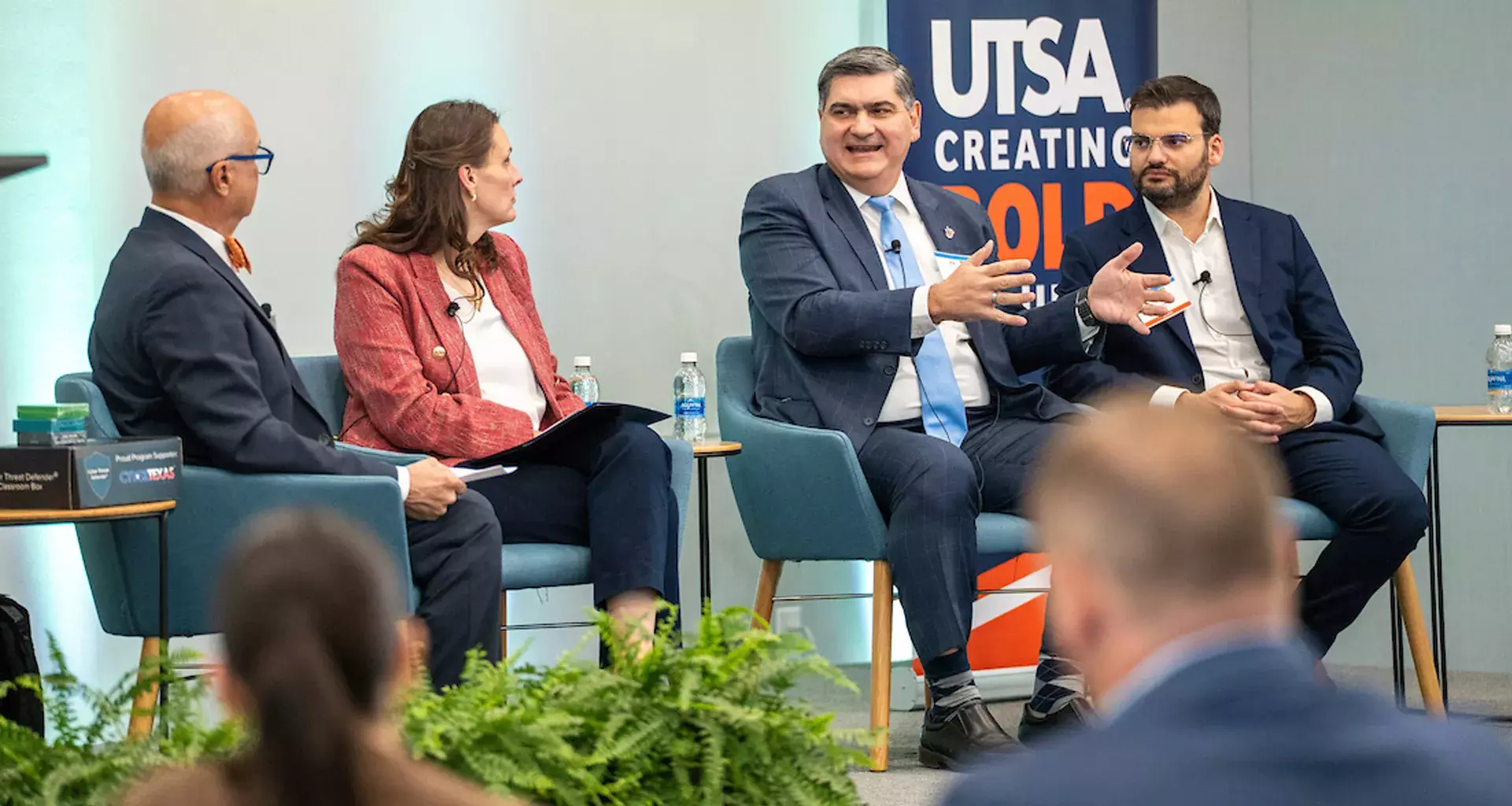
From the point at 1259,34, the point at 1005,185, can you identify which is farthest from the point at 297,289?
the point at 1259,34

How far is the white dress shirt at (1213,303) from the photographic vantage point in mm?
4195

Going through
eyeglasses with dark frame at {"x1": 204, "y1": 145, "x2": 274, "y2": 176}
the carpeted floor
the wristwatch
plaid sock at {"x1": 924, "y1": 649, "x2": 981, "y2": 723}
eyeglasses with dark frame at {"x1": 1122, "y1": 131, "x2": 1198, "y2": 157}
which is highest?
eyeglasses with dark frame at {"x1": 204, "y1": 145, "x2": 274, "y2": 176}

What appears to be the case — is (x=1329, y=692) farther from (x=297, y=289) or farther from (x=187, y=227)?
(x=297, y=289)

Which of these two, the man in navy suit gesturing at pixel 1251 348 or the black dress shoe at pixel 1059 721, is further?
the man in navy suit gesturing at pixel 1251 348

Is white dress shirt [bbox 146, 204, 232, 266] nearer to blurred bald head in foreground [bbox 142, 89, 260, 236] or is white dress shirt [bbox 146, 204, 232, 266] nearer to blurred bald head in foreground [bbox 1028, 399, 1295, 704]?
blurred bald head in foreground [bbox 142, 89, 260, 236]

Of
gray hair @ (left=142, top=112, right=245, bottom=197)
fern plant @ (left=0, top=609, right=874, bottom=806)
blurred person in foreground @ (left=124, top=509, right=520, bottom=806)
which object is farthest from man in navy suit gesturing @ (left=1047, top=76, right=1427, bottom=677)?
blurred person in foreground @ (left=124, top=509, right=520, bottom=806)

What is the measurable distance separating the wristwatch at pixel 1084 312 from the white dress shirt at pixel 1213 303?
0.96ft

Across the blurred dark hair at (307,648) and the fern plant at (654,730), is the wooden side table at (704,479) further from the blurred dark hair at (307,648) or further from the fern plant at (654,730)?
the blurred dark hair at (307,648)

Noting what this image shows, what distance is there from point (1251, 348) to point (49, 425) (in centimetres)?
284

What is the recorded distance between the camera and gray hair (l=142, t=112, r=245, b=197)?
3305mm

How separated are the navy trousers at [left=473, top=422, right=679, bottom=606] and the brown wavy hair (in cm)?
53

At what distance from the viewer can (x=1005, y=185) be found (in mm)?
4688

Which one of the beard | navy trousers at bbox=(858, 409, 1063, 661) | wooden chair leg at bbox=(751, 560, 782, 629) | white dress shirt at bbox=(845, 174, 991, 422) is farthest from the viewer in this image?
the beard

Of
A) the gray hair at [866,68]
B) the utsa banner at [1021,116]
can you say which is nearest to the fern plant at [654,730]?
the gray hair at [866,68]
